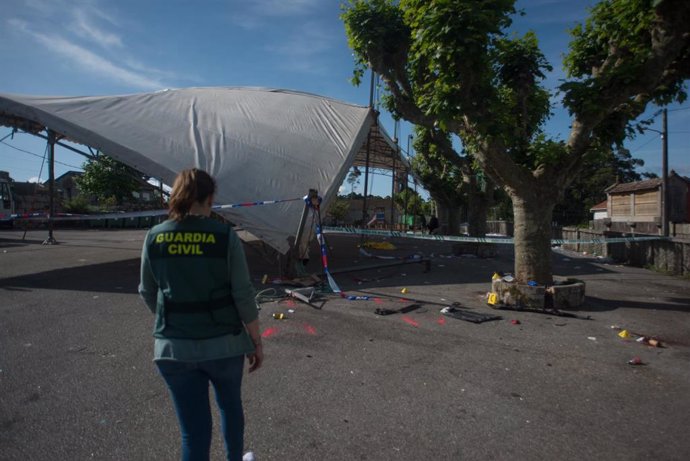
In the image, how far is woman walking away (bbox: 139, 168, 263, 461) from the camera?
6.73 ft

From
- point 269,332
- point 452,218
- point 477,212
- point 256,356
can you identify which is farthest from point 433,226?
point 256,356

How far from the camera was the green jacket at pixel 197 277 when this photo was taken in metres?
2.05

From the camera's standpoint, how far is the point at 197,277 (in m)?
2.06

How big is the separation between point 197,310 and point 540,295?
20.0 ft

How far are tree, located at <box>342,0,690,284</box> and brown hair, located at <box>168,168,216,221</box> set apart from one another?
554 cm

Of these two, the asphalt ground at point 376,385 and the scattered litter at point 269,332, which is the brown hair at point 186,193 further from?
the scattered litter at point 269,332

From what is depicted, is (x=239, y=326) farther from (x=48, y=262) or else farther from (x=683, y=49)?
(x=48, y=262)

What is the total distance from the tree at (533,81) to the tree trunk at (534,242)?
2 cm

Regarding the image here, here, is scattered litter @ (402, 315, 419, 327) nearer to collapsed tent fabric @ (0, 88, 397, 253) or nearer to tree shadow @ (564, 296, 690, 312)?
tree shadow @ (564, 296, 690, 312)

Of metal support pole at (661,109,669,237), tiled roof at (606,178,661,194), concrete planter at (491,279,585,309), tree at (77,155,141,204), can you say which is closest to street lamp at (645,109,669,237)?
metal support pole at (661,109,669,237)

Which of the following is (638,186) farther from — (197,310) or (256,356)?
(197,310)

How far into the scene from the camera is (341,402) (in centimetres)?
354

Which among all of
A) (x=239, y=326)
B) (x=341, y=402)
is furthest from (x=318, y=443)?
(x=239, y=326)

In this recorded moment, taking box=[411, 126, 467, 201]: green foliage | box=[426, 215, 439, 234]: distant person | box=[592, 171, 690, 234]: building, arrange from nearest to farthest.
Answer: box=[411, 126, 467, 201]: green foliage < box=[426, 215, 439, 234]: distant person < box=[592, 171, 690, 234]: building
